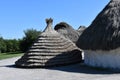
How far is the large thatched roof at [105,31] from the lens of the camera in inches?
675

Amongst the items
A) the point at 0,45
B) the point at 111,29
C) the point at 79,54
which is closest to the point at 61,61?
the point at 79,54

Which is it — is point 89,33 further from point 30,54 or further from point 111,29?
point 30,54

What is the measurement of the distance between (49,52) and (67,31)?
19596 millimetres

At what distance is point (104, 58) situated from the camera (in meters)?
18.2

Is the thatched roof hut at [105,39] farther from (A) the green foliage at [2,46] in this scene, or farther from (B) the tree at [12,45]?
(B) the tree at [12,45]

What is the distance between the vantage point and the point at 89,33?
20.0 meters

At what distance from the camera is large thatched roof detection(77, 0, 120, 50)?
1714 cm

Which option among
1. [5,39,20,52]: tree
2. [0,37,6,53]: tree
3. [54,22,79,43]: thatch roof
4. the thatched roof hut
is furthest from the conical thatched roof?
[5,39,20,52]: tree

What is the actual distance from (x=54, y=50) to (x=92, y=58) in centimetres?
273

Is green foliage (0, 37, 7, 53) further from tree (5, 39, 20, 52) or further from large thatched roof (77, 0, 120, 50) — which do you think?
large thatched roof (77, 0, 120, 50)

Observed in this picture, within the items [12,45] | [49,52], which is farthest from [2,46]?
[49,52]

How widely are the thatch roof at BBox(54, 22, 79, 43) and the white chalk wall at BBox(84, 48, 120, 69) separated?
19228 mm

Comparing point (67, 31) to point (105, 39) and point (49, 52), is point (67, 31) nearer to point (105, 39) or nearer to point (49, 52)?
point (49, 52)

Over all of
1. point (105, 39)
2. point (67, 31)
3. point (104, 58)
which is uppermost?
point (67, 31)
